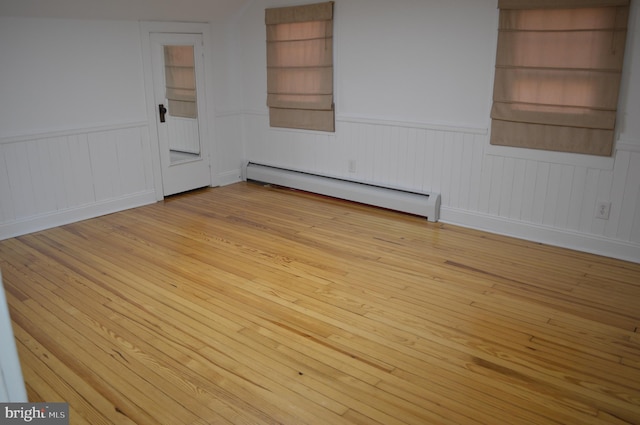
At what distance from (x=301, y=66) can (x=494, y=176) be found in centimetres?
241

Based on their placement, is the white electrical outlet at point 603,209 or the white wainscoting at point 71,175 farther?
the white wainscoting at point 71,175

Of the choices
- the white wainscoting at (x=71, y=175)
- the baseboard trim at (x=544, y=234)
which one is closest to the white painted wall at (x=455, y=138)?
the baseboard trim at (x=544, y=234)

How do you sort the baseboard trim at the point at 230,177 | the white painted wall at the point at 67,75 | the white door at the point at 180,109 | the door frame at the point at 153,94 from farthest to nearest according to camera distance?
1. the baseboard trim at the point at 230,177
2. the white door at the point at 180,109
3. the door frame at the point at 153,94
4. the white painted wall at the point at 67,75

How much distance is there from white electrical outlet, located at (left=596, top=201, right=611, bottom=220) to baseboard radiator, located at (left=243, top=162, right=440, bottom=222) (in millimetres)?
1377

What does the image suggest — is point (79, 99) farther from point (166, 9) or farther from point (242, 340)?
point (242, 340)

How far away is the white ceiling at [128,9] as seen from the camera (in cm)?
435

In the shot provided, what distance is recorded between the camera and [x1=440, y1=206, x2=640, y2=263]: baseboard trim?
4.06 meters

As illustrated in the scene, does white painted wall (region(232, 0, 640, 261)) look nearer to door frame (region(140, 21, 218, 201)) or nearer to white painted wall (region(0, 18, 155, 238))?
door frame (region(140, 21, 218, 201))

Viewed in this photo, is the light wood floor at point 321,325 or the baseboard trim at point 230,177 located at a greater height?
the baseboard trim at point 230,177

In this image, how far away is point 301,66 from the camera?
18.6 feet

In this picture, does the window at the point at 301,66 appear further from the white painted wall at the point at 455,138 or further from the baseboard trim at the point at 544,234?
the baseboard trim at the point at 544,234

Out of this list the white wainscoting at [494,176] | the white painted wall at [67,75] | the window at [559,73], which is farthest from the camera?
the white painted wall at [67,75]

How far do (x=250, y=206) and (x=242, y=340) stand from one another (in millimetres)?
2719

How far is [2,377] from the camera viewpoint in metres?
0.72
